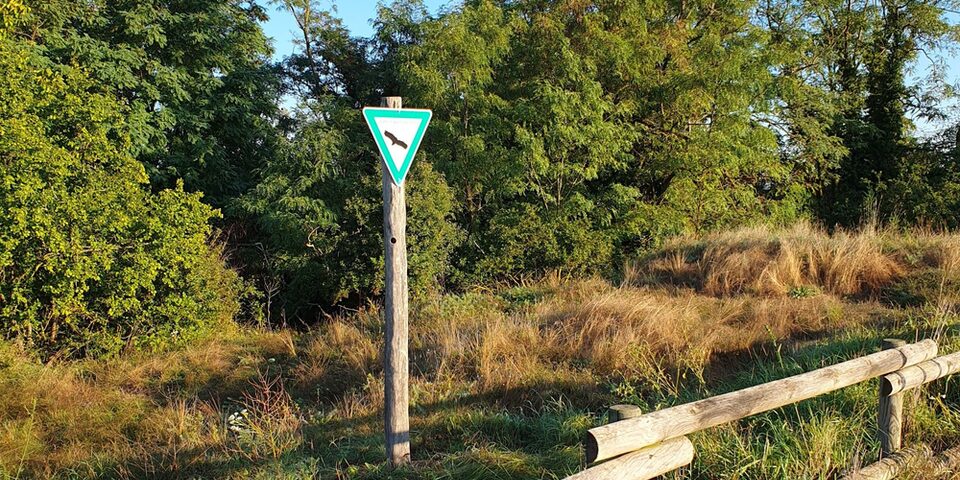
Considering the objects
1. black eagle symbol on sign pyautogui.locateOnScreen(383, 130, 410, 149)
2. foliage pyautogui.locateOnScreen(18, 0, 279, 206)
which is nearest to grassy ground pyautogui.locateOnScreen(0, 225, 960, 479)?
black eagle symbol on sign pyautogui.locateOnScreen(383, 130, 410, 149)

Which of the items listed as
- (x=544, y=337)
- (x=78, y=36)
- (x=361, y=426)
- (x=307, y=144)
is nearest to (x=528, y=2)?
(x=307, y=144)

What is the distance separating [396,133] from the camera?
179 inches

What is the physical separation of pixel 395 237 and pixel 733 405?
2.43 meters

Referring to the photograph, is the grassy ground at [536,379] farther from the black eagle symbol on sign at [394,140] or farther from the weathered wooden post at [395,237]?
the black eagle symbol on sign at [394,140]

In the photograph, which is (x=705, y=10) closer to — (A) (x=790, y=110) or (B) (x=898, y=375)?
(A) (x=790, y=110)

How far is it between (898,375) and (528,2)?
17.4 metres

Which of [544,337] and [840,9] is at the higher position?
[840,9]

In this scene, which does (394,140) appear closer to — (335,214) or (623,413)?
(623,413)

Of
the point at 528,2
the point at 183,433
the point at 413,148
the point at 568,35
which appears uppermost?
the point at 528,2

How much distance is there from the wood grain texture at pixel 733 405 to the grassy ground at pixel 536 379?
419 mm

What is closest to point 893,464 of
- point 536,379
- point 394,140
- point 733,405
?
point 733,405

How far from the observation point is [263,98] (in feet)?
66.7

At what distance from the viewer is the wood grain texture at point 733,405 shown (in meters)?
3.05

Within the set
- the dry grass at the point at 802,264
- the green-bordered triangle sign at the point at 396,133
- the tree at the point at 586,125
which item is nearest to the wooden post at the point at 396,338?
the green-bordered triangle sign at the point at 396,133
